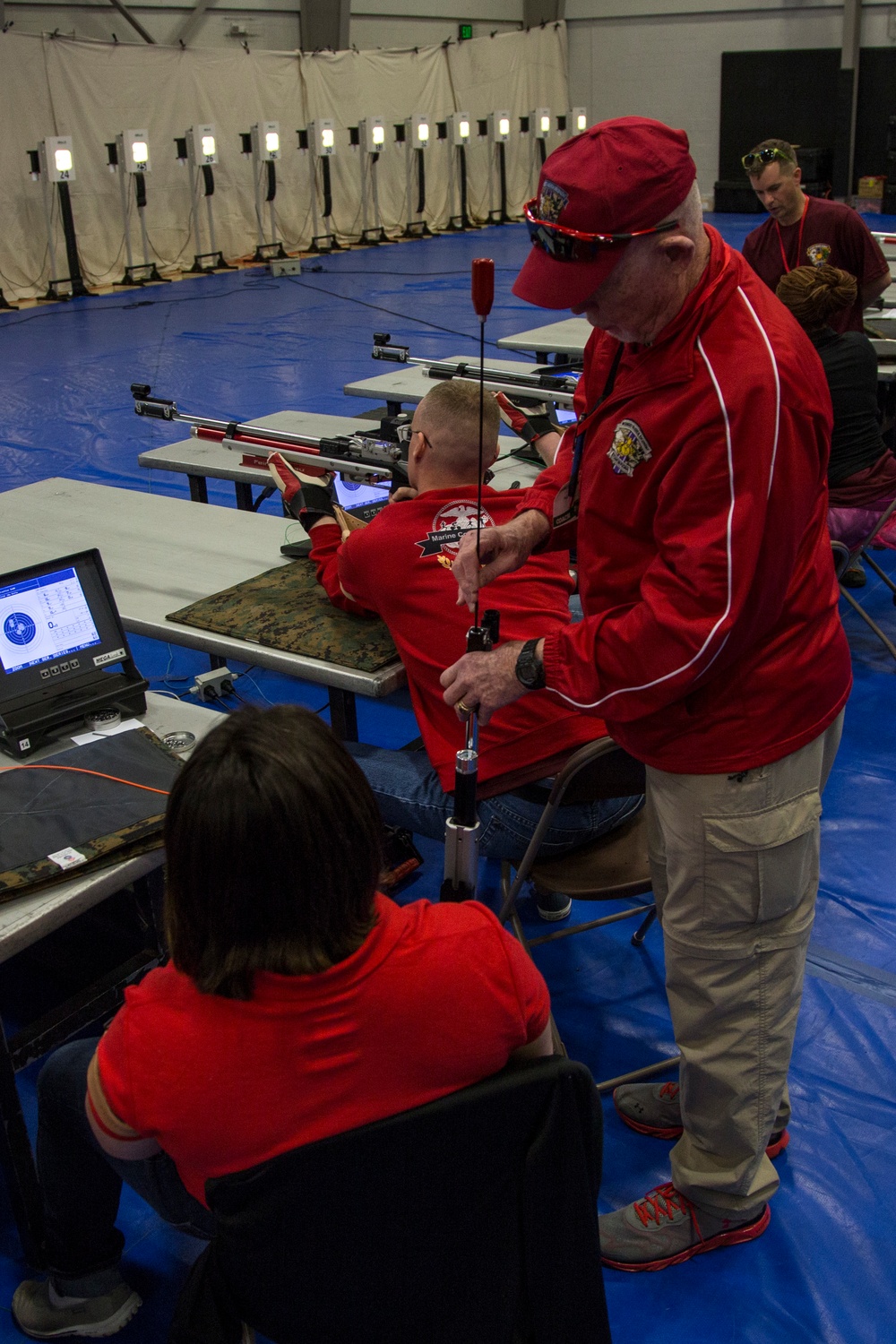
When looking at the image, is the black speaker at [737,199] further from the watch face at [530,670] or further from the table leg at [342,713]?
the watch face at [530,670]

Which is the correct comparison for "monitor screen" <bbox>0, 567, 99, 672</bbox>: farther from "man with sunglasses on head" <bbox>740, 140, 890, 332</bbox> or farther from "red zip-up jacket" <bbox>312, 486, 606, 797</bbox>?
"man with sunglasses on head" <bbox>740, 140, 890, 332</bbox>

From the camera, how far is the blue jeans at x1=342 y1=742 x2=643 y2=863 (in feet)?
6.59

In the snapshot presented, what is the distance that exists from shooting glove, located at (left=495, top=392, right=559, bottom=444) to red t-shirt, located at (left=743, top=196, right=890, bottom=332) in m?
1.21

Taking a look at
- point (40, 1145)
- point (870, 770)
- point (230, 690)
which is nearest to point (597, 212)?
point (40, 1145)

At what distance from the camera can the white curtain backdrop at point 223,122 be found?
10195 millimetres

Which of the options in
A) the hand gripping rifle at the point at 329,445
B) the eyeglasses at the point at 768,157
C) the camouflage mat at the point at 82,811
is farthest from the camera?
the eyeglasses at the point at 768,157

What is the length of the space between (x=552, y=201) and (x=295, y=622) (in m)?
1.19

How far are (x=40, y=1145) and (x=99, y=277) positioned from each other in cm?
1090

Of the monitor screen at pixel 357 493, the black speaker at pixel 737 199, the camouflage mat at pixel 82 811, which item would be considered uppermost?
the black speaker at pixel 737 199

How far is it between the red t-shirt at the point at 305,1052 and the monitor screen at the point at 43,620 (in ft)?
3.52

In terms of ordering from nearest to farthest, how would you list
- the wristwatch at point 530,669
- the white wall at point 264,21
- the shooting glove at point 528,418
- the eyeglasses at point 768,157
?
the wristwatch at point 530,669
the shooting glove at point 528,418
the eyeglasses at point 768,157
the white wall at point 264,21

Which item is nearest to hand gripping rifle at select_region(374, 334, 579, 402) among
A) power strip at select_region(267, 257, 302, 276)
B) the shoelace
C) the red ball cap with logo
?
the red ball cap with logo

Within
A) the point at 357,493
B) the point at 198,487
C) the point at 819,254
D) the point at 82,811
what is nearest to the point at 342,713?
the point at 82,811

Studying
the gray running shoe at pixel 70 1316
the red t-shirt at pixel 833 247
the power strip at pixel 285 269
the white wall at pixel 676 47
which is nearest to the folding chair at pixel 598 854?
the gray running shoe at pixel 70 1316
